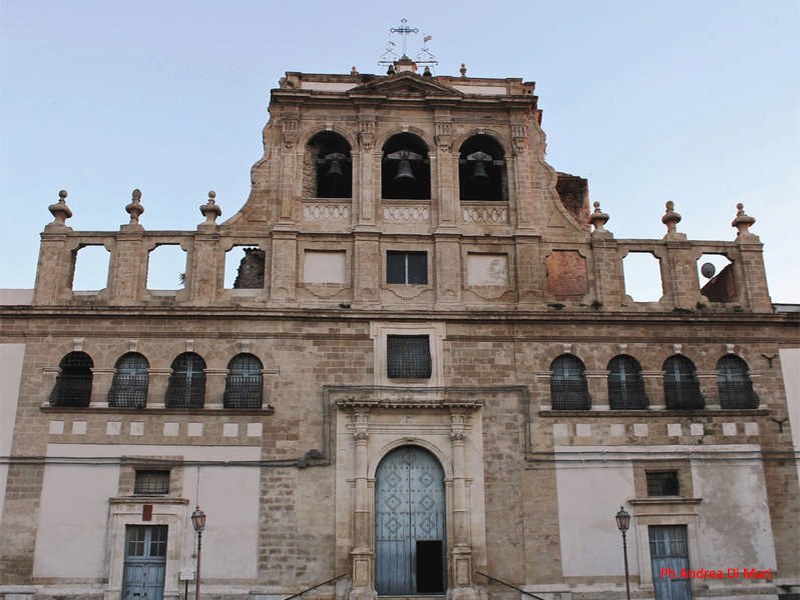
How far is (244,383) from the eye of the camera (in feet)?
Result: 75.1

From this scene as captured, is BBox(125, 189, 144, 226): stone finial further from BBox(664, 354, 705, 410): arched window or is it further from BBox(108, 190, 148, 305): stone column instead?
BBox(664, 354, 705, 410): arched window

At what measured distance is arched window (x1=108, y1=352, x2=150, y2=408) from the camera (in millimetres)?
22547

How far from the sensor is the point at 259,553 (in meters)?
21.3

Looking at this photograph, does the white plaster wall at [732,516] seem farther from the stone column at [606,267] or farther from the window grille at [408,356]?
the window grille at [408,356]

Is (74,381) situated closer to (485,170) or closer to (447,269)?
(447,269)

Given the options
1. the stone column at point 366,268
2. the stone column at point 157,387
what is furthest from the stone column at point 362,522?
the stone column at point 157,387

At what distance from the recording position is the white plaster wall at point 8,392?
861 inches

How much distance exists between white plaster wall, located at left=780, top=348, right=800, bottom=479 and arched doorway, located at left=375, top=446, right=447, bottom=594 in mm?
9749

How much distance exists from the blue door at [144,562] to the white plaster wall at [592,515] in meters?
10.1

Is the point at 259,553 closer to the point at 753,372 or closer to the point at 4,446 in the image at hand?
the point at 4,446

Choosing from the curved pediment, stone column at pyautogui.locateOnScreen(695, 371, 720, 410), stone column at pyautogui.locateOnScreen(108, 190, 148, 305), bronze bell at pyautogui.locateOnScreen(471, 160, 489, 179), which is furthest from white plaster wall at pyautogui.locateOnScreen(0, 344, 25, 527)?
stone column at pyautogui.locateOnScreen(695, 371, 720, 410)

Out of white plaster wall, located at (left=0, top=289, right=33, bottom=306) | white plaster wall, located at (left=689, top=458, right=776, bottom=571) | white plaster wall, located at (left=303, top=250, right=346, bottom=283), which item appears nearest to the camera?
white plaster wall, located at (left=689, top=458, right=776, bottom=571)

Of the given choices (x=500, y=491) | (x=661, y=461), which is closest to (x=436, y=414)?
(x=500, y=491)

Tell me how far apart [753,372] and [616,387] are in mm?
3925
